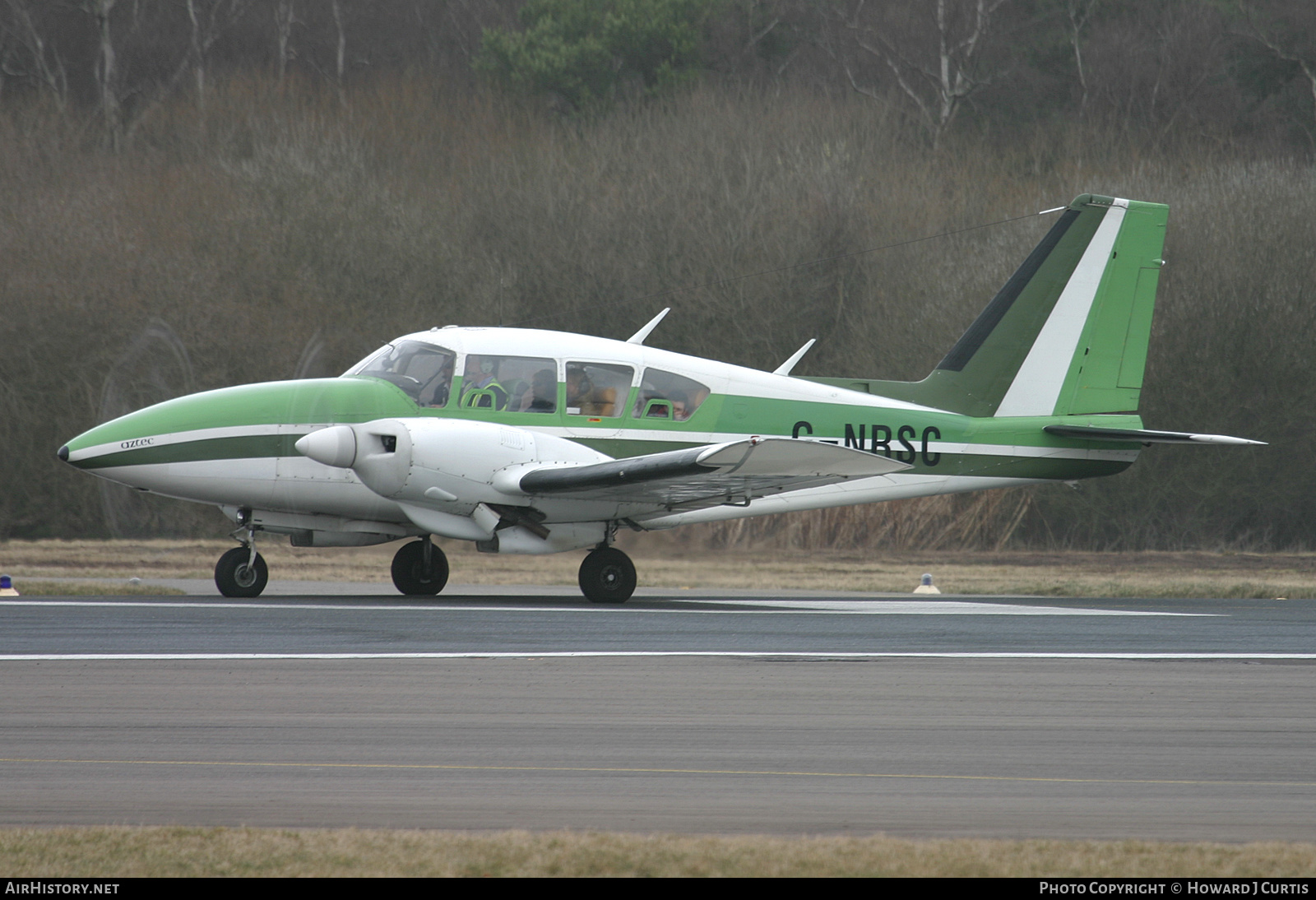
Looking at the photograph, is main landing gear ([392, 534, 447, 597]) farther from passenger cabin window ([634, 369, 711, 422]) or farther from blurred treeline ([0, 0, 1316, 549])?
blurred treeline ([0, 0, 1316, 549])

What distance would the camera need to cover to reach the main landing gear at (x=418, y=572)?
16469 mm

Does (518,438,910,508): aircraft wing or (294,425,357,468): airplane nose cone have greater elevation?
(294,425,357,468): airplane nose cone

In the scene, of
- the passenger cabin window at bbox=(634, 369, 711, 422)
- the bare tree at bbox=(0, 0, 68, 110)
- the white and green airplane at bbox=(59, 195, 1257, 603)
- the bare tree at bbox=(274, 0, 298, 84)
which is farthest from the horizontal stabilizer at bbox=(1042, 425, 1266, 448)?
the bare tree at bbox=(0, 0, 68, 110)

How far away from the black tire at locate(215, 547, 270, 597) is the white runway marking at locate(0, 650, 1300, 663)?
196 inches

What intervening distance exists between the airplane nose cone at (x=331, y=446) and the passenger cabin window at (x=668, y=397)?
320 centimetres

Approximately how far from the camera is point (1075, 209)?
1773 centimetres

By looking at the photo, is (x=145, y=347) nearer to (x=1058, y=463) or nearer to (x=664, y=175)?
(x=664, y=175)

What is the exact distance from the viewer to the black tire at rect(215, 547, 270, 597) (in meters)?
15.2

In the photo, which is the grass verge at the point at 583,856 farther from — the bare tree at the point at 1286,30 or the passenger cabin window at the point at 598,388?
the bare tree at the point at 1286,30

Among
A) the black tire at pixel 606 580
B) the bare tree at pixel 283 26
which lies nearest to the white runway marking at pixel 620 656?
the black tire at pixel 606 580

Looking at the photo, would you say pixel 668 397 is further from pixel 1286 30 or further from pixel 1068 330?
pixel 1286 30

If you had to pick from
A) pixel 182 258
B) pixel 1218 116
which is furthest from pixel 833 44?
pixel 182 258

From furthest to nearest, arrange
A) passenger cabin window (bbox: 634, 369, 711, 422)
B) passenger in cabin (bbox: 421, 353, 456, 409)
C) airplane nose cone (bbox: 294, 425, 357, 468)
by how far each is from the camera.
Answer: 1. passenger cabin window (bbox: 634, 369, 711, 422)
2. passenger in cabin (bbox: 421, 353, 456, 409)
3. airplane nose cone (bbox: 294, 425, 357, 468)

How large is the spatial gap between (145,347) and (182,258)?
2.93 metres
